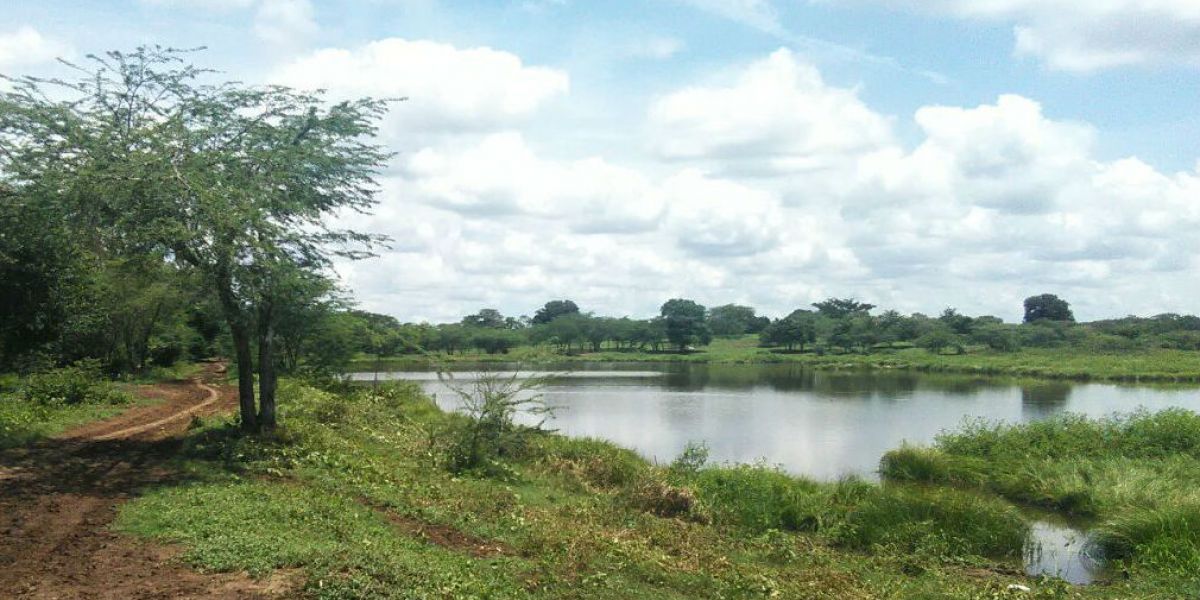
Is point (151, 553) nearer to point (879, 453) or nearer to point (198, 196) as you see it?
point (198, 196)

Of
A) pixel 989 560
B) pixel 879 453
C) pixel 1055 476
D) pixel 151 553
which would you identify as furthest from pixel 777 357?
pixel 151 553

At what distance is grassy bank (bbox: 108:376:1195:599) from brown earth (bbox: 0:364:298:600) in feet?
1.11

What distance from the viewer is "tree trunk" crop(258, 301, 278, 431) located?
15148 millimetres

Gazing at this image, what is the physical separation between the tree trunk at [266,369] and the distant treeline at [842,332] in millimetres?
61280

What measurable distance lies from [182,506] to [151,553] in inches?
70.0

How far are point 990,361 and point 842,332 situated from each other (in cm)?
2910

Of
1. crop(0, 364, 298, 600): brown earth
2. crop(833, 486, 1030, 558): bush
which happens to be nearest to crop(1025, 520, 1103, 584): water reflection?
crop(833, 486, 1030, 558): bush

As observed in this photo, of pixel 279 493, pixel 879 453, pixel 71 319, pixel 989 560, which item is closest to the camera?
pixel 279 493

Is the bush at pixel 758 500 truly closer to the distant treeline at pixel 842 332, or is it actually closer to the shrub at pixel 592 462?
the shrub at pixel 592 462

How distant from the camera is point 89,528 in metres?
9.53

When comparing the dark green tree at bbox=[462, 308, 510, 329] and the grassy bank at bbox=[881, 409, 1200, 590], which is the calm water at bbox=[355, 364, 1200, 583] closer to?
the grassy bank at bbox=[881, 409, 1200, 590]

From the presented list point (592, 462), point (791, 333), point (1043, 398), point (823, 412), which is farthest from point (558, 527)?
point (791, 333)

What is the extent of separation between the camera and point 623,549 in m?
10.2

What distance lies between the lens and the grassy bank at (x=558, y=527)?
29.1 feet
